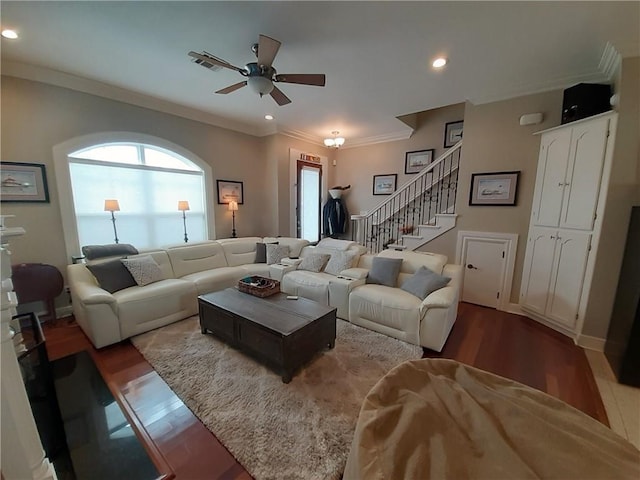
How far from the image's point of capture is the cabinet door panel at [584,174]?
249 centimetres

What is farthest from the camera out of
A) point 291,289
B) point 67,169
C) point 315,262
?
point 315,262

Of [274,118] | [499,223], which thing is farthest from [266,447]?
[274,118]

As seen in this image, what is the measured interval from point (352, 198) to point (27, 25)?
508cm

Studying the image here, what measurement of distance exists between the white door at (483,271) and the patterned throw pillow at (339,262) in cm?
170

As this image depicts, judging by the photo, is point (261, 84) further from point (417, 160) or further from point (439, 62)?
point (417, 160)

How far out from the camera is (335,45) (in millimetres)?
2320

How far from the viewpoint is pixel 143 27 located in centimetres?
211

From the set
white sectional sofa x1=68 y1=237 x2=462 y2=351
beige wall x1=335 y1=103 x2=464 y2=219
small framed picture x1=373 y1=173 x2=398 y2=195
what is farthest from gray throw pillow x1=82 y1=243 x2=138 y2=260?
small framed picture x1=373 y1=173 x2=398 y2=195

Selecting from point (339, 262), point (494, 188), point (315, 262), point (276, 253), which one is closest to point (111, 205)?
point (276, 253)

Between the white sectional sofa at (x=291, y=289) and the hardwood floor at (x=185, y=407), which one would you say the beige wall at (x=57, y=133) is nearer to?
the white sectional sofa at (x=291, y=289)

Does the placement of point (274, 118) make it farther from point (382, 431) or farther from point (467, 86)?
point (382, 431)

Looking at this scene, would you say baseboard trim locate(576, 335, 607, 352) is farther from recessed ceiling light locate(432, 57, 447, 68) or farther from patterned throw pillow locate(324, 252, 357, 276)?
recessed ceiling light locate(432, 57, 447, 68)

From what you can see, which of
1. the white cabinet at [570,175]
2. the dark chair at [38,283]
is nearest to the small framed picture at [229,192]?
the dark chair at [38,283]

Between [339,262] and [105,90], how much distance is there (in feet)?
12.1
